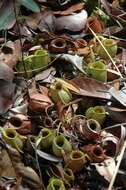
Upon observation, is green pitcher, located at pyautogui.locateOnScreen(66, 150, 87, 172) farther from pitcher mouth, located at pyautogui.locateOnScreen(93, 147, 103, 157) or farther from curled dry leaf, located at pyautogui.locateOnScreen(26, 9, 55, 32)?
curled dry leaf, located at pyautogui.locateOnScreen(26, 9, 55, 32)

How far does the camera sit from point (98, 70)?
2033mm

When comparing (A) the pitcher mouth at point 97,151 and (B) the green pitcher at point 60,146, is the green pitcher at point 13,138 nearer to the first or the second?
(B) the green pitcher at point 60,146

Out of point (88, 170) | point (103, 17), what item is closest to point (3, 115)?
point (88, 170)

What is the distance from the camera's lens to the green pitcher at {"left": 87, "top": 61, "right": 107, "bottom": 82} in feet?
6.68

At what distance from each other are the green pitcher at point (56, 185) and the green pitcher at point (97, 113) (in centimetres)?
32

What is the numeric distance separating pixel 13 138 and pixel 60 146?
0.16 metres

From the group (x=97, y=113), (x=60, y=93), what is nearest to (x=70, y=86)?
(x=60, y=93)

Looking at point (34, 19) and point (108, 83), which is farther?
point (34, 19)

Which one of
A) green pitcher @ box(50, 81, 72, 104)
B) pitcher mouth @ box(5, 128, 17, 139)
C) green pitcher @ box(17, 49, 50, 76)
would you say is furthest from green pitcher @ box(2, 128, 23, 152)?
green pitcher @ box(17, 49, 50, 76)

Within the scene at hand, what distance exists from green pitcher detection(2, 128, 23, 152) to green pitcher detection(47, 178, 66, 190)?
0.66ft

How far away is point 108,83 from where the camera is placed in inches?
81.8

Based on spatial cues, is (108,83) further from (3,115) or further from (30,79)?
(3,115)

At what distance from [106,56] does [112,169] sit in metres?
0.59

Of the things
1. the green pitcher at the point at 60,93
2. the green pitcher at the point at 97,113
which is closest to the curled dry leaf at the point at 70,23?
the green pitcher at the point at 60,93
